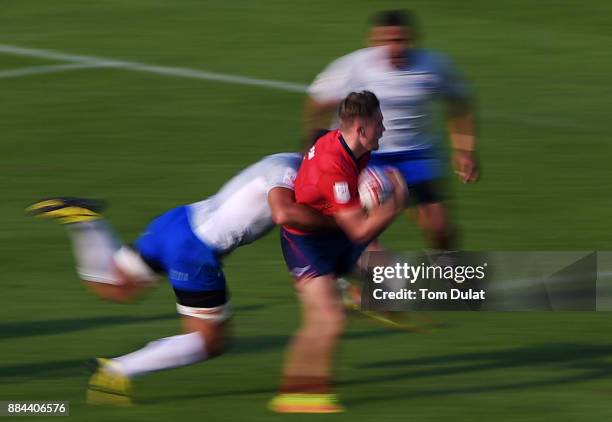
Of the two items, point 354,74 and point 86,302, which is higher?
point 354,74

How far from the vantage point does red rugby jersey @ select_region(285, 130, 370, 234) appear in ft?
25.4

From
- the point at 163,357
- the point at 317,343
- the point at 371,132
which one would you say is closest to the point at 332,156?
the point at 371,132

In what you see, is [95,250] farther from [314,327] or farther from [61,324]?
[61,324]

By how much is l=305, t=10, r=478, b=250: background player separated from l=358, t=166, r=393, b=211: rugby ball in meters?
2.16

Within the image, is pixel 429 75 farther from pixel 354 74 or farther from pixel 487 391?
pixel 487 391

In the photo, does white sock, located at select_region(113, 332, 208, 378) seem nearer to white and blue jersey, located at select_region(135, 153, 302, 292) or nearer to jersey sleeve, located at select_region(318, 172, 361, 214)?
white and blue jersey, located at select_region(135, 153, 302, 292)

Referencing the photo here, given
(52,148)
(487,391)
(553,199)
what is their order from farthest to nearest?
(52,148)
(553,199)
(487,391)

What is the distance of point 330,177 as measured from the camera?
7.76 m

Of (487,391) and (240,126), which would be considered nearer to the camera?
(487,391)

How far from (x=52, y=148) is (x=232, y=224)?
711cm

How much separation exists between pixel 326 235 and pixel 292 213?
1.04 ft

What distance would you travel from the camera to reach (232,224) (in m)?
8.02

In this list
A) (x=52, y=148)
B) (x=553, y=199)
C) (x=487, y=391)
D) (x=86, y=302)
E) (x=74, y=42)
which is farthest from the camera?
(x=74, y=42)

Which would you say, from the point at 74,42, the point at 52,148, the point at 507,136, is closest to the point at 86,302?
the point at 52,148
